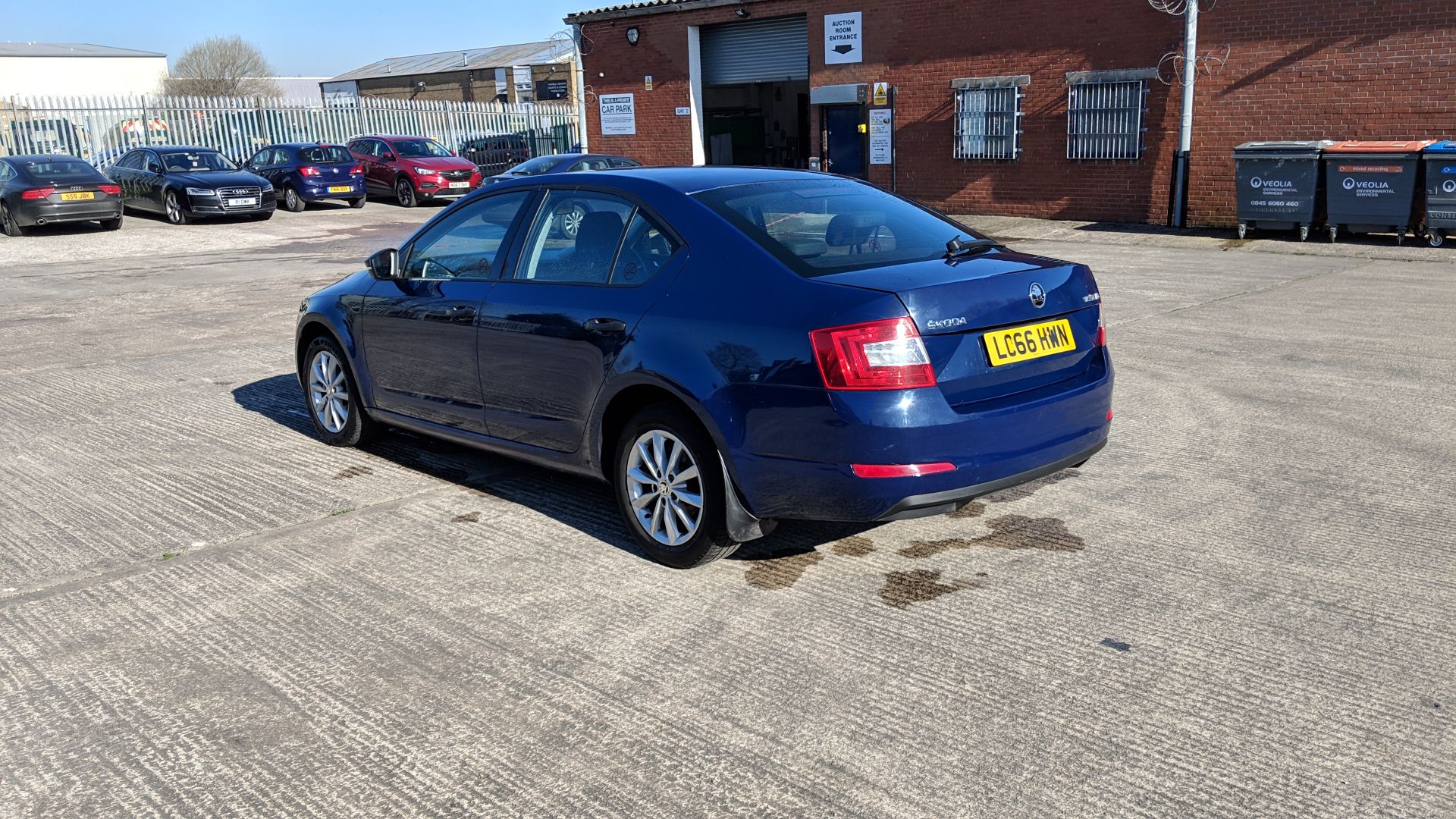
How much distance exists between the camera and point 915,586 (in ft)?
14.4

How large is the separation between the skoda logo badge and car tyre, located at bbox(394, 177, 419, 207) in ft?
81.4

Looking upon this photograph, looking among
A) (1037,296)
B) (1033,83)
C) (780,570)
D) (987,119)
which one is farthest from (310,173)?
(1037,296)

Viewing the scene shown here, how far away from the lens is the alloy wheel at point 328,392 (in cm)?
648

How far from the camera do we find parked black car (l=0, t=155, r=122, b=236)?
20812mm

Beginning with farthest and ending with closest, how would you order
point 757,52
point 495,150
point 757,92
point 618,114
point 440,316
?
point 495,150 < point 757,92 < point 618,114 < point 757,52 < point 440,316

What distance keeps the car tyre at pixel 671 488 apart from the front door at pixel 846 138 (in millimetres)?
20114

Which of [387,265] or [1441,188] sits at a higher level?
[387,265]

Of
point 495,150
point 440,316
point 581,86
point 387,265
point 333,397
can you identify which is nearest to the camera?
point 440,316

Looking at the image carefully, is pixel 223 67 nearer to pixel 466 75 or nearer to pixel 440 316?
pixel 466 75

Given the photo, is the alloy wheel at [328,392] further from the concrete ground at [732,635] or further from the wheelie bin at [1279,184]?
the wheelie bin at [1279,184]

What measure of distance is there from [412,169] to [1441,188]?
20.5m

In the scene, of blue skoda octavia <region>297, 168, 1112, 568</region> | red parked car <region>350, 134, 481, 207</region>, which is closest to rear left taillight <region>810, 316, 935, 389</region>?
blue skoda octavia <region>297, 168, 1112, 568</region>

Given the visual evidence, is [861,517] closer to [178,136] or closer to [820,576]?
[820,576]

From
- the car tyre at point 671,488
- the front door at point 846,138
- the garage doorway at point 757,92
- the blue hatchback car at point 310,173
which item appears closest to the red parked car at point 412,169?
the blue hatchback car at point 310,173
